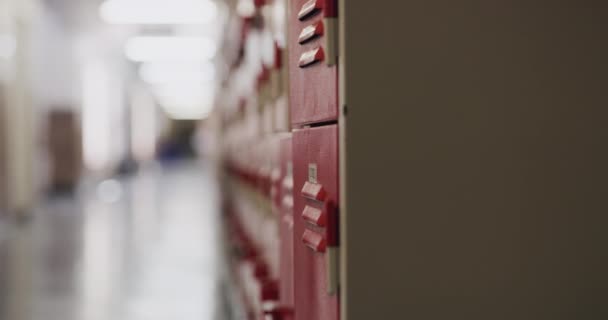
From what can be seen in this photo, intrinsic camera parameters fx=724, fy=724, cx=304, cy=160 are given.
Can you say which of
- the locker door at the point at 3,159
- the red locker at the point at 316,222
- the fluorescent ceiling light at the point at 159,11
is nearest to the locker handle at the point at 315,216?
the red locker at the point at 316,222

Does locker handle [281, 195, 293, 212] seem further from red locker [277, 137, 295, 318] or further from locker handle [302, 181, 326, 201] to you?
locker handle [302, 181, 326, 201]

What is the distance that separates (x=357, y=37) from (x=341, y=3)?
77 mm

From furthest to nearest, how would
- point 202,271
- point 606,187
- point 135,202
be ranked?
1. point 135,202
2. point 202,271
3. point 606,187

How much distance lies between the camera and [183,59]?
15.1 meters

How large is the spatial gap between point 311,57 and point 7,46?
Answer: 6.55 meters

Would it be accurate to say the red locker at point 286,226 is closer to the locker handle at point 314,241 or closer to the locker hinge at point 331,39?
the locker handle at point 314,241

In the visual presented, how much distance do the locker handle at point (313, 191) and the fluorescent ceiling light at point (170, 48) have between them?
10.8 m

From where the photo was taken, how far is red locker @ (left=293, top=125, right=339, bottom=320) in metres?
1.46

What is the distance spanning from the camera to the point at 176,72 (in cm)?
1795

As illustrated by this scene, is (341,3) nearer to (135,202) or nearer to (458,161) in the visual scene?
(458,161)

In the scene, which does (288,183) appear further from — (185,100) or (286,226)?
(185,100)

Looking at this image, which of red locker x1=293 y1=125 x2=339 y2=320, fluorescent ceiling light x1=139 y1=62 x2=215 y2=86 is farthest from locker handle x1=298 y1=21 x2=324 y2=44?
fluorescent ceiling light x1=139 y1=62 x2=215 y2=86

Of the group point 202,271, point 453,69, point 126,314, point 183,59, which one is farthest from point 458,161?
point 183,59

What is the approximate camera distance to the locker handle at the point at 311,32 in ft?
4.97
